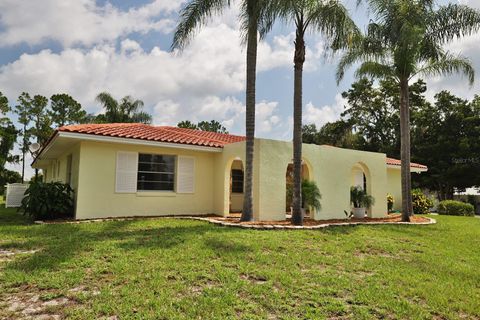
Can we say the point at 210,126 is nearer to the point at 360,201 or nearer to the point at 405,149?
the point at 360,201

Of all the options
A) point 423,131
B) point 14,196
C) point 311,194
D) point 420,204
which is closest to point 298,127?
point 311,194

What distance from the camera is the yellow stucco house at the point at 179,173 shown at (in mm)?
12828

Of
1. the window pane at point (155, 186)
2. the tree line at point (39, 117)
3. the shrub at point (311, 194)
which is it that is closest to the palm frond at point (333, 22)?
the shrub at point (311, 194)

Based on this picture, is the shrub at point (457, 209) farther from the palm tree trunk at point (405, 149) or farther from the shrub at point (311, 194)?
the shrub at point (311, 194)

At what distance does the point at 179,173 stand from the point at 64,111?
3606cm

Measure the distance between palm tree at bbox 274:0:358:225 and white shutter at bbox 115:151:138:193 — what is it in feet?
21.0

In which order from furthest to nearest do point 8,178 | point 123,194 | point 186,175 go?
point 8,178 → point 186,175 → point 123,194

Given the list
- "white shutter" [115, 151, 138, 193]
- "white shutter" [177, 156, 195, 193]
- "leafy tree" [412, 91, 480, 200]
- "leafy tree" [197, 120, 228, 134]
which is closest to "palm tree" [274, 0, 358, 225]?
"white shutter" [177, 156, 195, 193]

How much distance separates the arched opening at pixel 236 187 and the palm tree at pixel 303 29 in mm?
5937

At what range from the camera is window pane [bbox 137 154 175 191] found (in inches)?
554

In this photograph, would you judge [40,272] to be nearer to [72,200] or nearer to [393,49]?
[72,200]

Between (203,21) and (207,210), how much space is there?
7844 mm

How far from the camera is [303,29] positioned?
12.2m

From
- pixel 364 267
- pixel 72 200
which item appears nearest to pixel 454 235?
pixel 364 267
